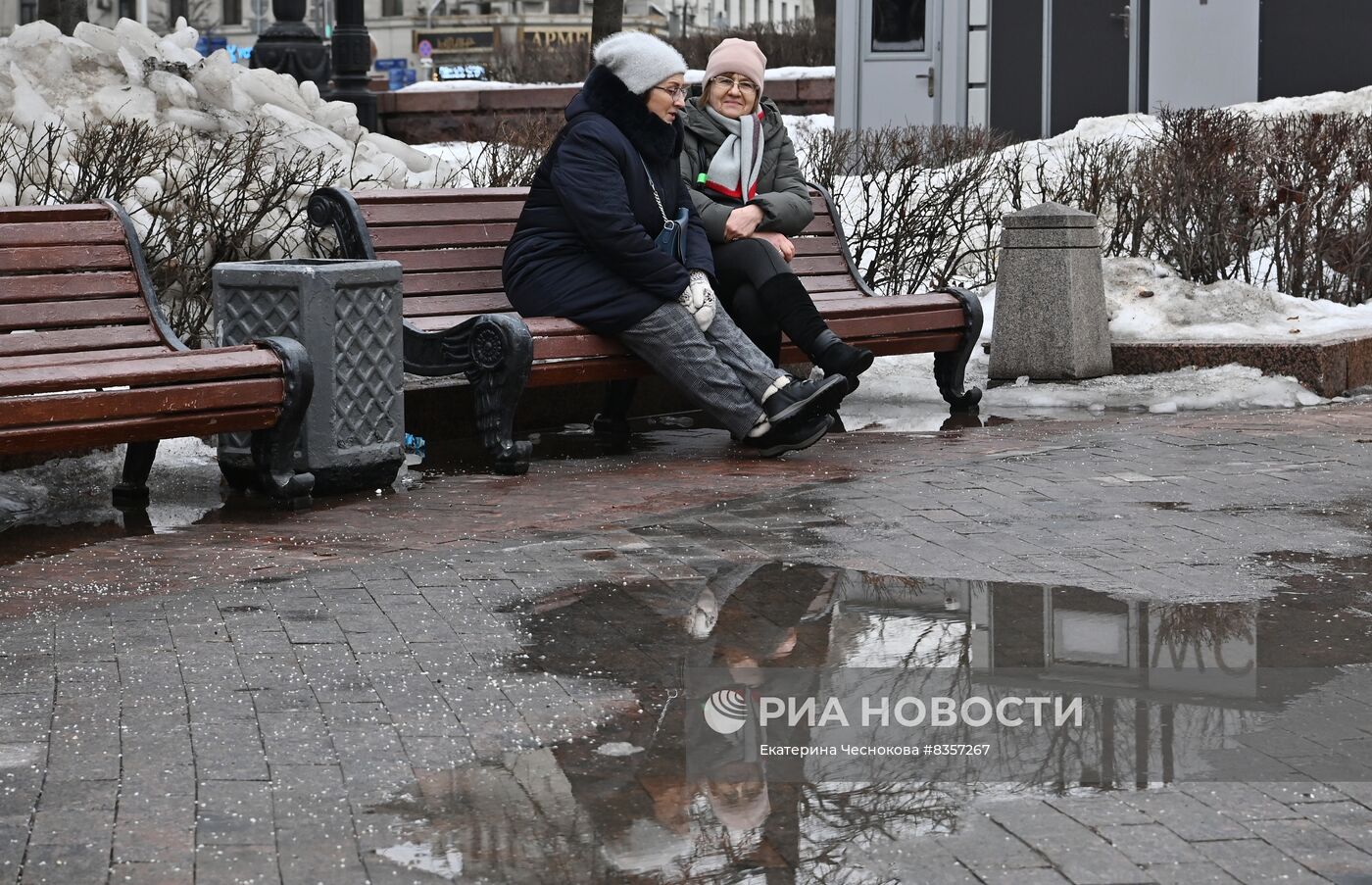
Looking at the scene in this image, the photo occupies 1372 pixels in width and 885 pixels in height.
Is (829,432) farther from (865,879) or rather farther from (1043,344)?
(865,879)

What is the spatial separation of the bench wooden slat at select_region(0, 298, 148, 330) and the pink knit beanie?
271cm

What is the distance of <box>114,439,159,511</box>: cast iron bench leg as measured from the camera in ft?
21.4

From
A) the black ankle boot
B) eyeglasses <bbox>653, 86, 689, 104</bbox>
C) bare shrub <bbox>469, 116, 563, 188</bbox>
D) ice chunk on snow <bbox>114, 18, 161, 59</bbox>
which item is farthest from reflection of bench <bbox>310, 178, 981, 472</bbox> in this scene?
ice chunk on snow <bbox>114, 18, 161, 59</bbox>

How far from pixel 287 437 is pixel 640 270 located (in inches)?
63.7

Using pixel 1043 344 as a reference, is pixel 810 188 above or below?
above

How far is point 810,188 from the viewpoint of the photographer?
9.45 metres

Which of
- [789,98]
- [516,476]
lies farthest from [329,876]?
[789,98]

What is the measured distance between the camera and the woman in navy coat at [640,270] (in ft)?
23.7

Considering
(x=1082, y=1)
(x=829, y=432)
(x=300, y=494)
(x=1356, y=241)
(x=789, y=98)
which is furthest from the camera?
(x=789, y=98)

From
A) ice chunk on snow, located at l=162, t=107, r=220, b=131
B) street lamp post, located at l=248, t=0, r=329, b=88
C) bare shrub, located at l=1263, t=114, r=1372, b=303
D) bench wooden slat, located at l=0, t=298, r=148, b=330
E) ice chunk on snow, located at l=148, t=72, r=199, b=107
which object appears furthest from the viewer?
street lamp post, located at l=248, t=0, r=329, b=88

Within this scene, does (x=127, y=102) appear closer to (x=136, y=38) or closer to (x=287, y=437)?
(x=136, y=38)

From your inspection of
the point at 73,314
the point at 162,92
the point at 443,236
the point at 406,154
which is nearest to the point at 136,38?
the point at 162,92

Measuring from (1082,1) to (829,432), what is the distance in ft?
48.0

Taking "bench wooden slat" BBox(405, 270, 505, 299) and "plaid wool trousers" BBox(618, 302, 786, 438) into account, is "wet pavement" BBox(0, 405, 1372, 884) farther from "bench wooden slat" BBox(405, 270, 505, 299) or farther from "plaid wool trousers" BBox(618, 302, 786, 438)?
"bench wooden slat" BBox(405, 270, 505, 299)
